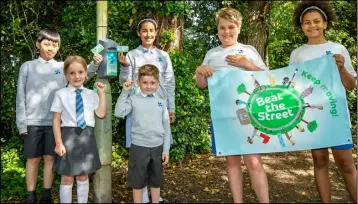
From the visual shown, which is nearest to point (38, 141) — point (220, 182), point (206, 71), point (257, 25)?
point (206, 71)

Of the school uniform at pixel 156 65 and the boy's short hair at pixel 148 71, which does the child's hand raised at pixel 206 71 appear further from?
the school uniform at pixel 156 65

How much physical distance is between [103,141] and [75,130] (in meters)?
0.35

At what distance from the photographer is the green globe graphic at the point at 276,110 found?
12.9 feet

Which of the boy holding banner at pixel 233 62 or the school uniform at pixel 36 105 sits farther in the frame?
the school uniform at pixel 36 105

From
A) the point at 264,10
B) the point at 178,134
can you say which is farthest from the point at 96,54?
the point at 264,10

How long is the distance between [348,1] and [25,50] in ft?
36.3

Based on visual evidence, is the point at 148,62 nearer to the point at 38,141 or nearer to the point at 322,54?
the point at 38,141

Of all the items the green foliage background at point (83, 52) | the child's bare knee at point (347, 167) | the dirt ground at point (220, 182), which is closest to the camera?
the child's bare knee at point (347, 167)

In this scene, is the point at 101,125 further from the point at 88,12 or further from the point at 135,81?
the point at 88,12

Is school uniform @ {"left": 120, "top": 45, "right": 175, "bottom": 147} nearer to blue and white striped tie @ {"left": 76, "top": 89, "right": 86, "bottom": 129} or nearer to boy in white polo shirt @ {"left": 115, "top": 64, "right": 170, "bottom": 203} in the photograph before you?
boy in white polo shirt @ {"left": 115, "top": 64, "right": 170, "bottom": 203}

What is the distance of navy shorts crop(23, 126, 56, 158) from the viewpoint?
427 centimetres

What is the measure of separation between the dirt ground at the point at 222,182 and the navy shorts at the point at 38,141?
3.43 feet

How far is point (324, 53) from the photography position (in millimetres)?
3939

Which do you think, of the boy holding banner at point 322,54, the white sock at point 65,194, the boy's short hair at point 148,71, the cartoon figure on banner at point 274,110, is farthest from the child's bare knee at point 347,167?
the white sock at point 65,194
